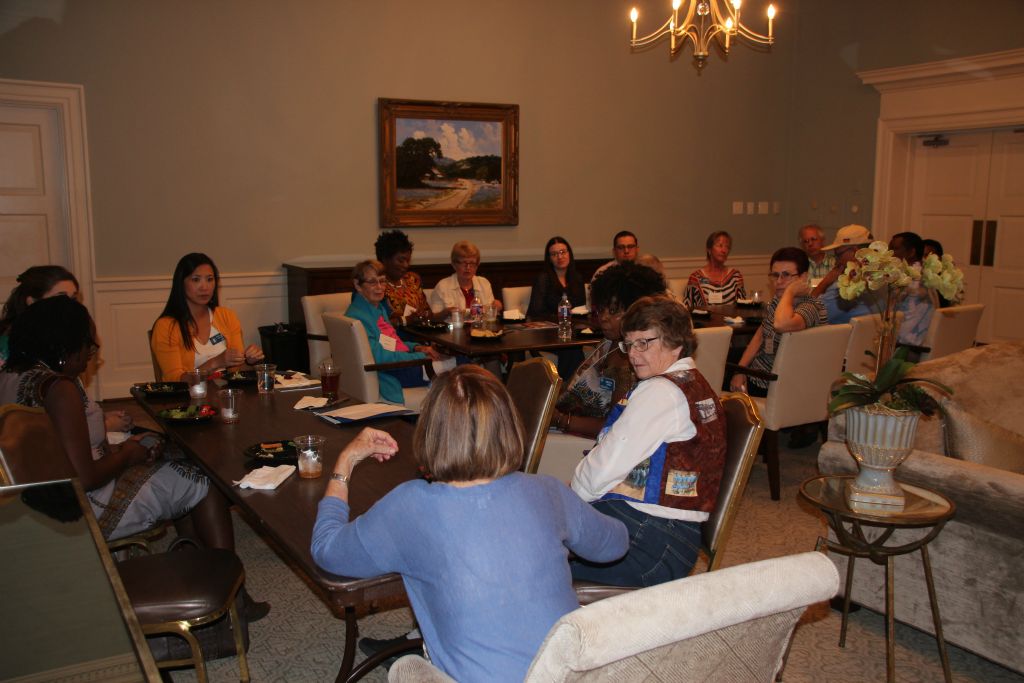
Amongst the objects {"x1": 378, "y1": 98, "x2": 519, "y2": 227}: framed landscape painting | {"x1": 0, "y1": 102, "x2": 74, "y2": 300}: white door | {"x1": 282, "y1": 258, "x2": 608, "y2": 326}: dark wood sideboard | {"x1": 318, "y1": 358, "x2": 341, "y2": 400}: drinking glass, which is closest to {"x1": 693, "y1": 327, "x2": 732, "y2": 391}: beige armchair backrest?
{"x1": 318, "y1": 358, "x2": 341, "y2": 400}: drinking glass

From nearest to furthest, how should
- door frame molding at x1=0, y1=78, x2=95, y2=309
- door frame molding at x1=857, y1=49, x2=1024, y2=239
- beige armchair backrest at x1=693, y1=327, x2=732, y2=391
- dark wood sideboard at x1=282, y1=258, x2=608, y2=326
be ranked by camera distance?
beige armchair backrest at x1=693, y1=327, x2=732, y2=391 < door frame molding at x1=0, y1=78, x2=95, y2=309 < dark wood sideboard at x1=282, y1=258, x2=608, y2=326 < door frame molding at x1=857, y1=49, x2=1024, y2=239

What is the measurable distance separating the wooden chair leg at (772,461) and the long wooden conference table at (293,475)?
7.28 feet

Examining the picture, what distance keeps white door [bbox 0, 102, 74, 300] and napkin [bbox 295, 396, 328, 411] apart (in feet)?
12.8

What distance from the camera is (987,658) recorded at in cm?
283

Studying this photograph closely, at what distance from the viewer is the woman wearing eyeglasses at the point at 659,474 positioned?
7.76 ft

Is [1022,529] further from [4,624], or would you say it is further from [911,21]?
[911,21]

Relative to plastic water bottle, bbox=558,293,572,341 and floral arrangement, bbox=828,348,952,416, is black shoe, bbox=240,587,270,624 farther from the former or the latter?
plastic water bottle, bbox=558,293,572,341

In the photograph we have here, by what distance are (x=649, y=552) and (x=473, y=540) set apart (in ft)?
2.90

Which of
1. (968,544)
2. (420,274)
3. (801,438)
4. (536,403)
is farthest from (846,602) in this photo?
(420,274)

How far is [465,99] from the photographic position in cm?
761

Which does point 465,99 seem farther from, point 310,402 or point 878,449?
point 878,449

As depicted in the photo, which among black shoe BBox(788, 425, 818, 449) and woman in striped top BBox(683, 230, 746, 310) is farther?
woman in striped top BBox(683, 230, 746, 310)

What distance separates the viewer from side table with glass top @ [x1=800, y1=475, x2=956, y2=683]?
262cm

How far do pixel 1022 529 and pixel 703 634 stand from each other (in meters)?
1.86
